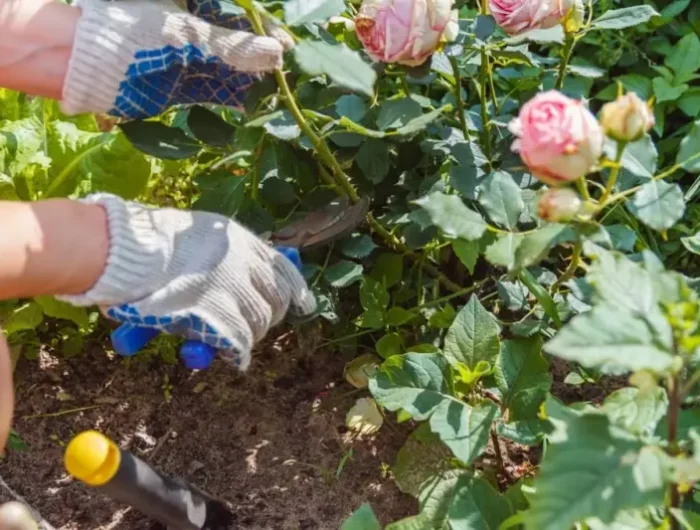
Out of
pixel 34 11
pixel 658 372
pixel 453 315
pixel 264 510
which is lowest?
pixel 264 510

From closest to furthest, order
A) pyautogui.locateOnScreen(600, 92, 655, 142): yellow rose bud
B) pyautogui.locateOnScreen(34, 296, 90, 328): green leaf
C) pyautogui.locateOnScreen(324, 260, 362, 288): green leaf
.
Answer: pyautogui.locateOnScreen(600, 92, 655, 142): yellow rose bud
pyautogui.locateOnScreen(324, 260, 362, 288): green leaf
pyautogui.locateOnScreen(34, 296, 90, 328): green leaf

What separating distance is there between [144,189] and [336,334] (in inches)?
17.2

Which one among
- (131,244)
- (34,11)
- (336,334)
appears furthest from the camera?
(336,334)

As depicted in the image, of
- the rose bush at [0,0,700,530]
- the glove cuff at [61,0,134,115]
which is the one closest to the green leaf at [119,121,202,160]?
the rose bush at [0,0,700,530]

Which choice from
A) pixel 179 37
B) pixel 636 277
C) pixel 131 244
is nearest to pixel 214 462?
pixel 131 244

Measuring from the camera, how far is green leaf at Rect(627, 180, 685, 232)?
912 millimetres

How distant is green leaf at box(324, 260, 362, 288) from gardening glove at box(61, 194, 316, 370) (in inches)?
7.0

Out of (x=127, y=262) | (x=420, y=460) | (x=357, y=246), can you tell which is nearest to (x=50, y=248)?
(x=127, y=262)

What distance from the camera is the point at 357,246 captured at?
1.26m

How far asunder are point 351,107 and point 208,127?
0.21 metres

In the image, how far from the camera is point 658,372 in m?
0.70

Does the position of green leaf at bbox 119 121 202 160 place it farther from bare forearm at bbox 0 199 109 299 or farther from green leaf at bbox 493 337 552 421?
green leaf at bbox 493 337 552 421

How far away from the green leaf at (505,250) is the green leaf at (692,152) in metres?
0.21

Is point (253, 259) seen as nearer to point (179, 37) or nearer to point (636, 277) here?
point (179, 37)
